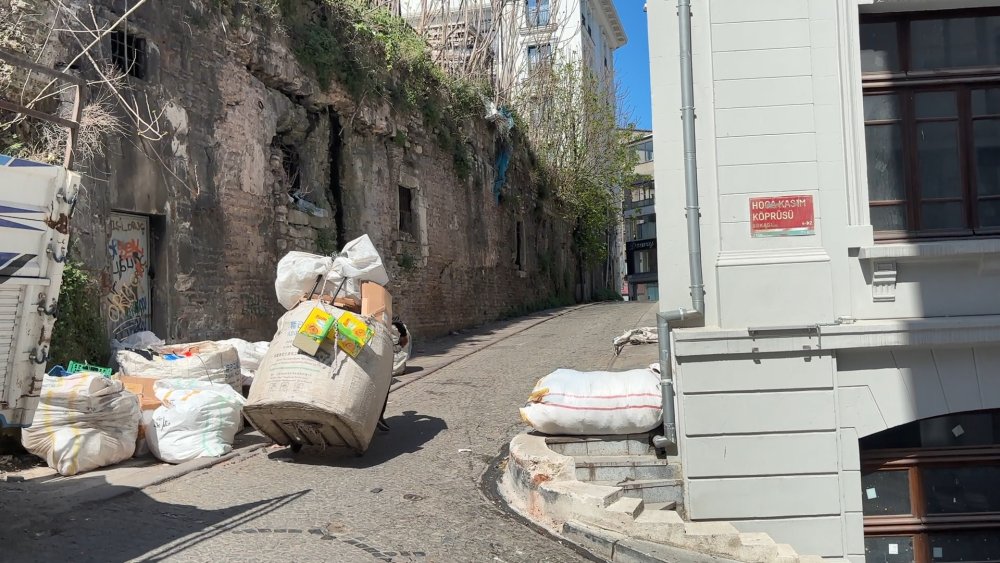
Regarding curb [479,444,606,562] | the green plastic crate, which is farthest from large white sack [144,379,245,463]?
curb [479,444,606,562]

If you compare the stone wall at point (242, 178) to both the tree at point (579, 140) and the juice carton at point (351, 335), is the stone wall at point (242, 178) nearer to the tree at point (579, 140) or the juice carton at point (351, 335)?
the juice carton at point (351, 335)

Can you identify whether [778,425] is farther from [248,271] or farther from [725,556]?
[248,271]

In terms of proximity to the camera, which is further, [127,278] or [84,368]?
[127,278]

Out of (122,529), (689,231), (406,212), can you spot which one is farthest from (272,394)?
(406,212)

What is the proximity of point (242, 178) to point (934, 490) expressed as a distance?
328 inches

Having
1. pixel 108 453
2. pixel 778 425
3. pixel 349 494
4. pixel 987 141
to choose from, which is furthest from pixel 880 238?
pixel 108 453

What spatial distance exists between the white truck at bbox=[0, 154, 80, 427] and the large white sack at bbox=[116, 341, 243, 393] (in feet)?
9.63

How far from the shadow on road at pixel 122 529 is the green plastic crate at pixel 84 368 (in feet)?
5.43

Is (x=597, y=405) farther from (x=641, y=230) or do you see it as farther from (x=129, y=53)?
(x=641, y=230)

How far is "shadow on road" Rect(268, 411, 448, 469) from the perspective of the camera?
22.1 feet

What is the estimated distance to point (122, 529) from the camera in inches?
188

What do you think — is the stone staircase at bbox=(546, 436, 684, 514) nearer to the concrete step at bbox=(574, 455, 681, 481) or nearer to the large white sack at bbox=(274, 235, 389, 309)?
the concrete step at bbox=(574, 455, 681, 481)

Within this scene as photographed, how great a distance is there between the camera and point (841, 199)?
580cm

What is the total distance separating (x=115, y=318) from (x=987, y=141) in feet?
26.6
